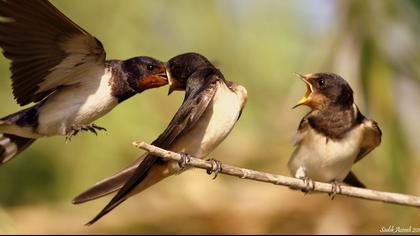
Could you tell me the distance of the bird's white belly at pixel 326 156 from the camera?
2811 mm

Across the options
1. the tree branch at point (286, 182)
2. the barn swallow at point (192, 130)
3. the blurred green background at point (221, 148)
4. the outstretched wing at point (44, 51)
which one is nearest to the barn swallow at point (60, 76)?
the outstretched wing at point (44, 51)

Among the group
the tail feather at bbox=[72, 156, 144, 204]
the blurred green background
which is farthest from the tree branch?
the blurred green background

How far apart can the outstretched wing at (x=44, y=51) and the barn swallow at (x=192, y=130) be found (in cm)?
25

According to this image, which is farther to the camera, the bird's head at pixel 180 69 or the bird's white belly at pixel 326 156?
the bird's white belly at pixel 326 156

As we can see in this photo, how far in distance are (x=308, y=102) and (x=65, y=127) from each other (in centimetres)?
79

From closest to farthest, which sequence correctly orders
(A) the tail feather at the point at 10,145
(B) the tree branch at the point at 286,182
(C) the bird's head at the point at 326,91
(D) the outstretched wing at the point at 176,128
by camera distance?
(B) the tree branch at the point at 286,182, (D) the outstretched wing at the point at 176,128, (A) the tail feather at the point at 10,145, (C) the bird's head at the point at 326,91

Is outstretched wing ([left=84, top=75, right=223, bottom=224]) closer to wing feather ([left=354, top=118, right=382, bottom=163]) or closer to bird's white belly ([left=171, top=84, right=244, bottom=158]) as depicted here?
bird's white belly ([left=171, top=84, right=244, bottom=158])

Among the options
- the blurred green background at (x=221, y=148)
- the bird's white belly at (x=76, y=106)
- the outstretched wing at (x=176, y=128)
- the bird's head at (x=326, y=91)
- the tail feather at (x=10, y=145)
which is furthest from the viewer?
the blurred green background at (x=221, y=148)

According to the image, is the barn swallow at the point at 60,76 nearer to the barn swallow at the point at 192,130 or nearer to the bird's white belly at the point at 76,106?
the bird's white belly at the point at 76,106

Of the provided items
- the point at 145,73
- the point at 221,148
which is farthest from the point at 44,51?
the point at 221,148

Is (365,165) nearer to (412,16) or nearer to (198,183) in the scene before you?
(198,183)

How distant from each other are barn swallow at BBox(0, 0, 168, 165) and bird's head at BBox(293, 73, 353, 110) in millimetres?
498

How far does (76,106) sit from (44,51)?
17cm

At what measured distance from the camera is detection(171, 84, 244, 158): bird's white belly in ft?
7.83
